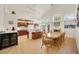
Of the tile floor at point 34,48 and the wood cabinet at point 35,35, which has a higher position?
the wood cabinet at point 35,35

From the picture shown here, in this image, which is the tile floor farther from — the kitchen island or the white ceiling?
the white ceiling

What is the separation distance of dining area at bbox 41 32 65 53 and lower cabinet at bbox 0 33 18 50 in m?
0.47

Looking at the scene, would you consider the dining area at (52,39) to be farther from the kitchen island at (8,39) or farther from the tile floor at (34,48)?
the kitchen island at (8,39)

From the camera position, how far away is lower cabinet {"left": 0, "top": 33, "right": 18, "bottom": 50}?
237 centimetres

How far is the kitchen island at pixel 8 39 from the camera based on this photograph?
2367 mm

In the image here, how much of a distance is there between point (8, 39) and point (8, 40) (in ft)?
0.06

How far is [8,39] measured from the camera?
2.39 m

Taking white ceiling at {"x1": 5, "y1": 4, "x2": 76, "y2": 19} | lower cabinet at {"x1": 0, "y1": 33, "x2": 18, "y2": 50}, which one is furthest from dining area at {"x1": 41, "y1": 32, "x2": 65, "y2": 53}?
lower cabinet at {"x1": 0, "y1": 33, "x2": 18, "y2": 50}

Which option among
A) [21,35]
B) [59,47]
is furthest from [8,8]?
[59,47]

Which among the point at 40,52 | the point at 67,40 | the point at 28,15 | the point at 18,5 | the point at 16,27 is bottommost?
the point at 40,52

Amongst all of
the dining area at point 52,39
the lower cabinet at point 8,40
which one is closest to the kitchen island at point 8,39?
the lower cabinet at point 8,40
